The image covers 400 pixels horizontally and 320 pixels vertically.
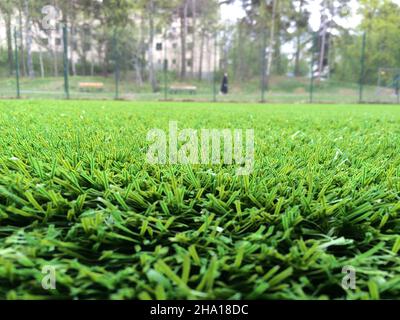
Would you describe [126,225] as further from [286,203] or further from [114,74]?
[114,74]

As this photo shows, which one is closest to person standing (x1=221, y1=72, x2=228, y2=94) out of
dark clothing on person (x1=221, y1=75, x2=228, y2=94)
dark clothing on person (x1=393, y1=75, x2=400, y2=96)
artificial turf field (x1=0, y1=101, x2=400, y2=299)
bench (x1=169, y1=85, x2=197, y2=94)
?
dark clothing on person (x1=221, y1=75, x2=228, y2=94)

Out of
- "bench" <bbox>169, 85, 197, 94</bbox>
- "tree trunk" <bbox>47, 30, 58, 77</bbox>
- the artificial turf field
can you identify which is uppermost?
"tree trunk" <bbox>47, 30, 58, 77</bbox>

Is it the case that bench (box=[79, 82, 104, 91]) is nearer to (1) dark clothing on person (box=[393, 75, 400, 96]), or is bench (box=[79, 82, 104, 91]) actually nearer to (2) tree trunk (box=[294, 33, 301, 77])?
Answer: (2) tree trunk (box=[294, 33, 301, 77])

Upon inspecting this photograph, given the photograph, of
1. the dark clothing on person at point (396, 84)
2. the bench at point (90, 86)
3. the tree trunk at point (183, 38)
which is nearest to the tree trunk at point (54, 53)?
the bench at point (90, 86)

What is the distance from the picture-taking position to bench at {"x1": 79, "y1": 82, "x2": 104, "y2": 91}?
12375mm

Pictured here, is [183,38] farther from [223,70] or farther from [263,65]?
[263,65]

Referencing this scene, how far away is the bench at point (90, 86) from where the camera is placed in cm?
1238

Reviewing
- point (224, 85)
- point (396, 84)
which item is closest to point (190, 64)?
point (224, 85)

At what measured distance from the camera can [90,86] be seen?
41.1ft

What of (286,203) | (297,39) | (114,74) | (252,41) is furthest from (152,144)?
(297,39)
